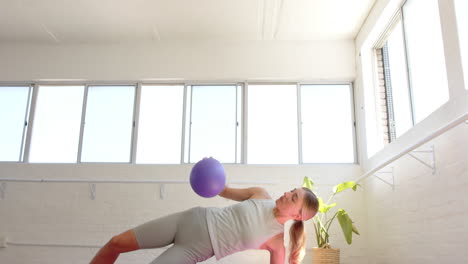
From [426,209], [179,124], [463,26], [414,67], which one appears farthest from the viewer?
[179,124]

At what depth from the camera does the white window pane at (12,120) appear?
5414mm

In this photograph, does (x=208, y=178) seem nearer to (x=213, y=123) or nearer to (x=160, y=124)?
(x=213, y=123)

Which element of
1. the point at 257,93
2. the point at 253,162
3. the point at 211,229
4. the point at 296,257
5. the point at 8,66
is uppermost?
the point at 8,66

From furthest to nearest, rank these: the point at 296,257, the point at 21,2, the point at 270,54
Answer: the point at 270,54 < the point at 21,2 < the point at 296,257

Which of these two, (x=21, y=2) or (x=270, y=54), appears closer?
(x=21, y=2)

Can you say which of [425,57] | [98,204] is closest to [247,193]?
[425,57]

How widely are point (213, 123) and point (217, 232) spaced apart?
9.72 ft

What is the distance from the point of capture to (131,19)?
493 centimetres

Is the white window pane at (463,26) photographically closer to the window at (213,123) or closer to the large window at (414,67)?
the large window at (414,67)

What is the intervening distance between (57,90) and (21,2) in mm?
1273

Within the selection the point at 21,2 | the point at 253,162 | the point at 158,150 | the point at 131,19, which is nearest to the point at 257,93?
the point at 253,162

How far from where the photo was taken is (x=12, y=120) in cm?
554

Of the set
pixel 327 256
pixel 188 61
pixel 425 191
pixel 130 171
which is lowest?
pixel 327 256

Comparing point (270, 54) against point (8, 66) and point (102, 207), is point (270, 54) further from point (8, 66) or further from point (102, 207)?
point (8, 66)
